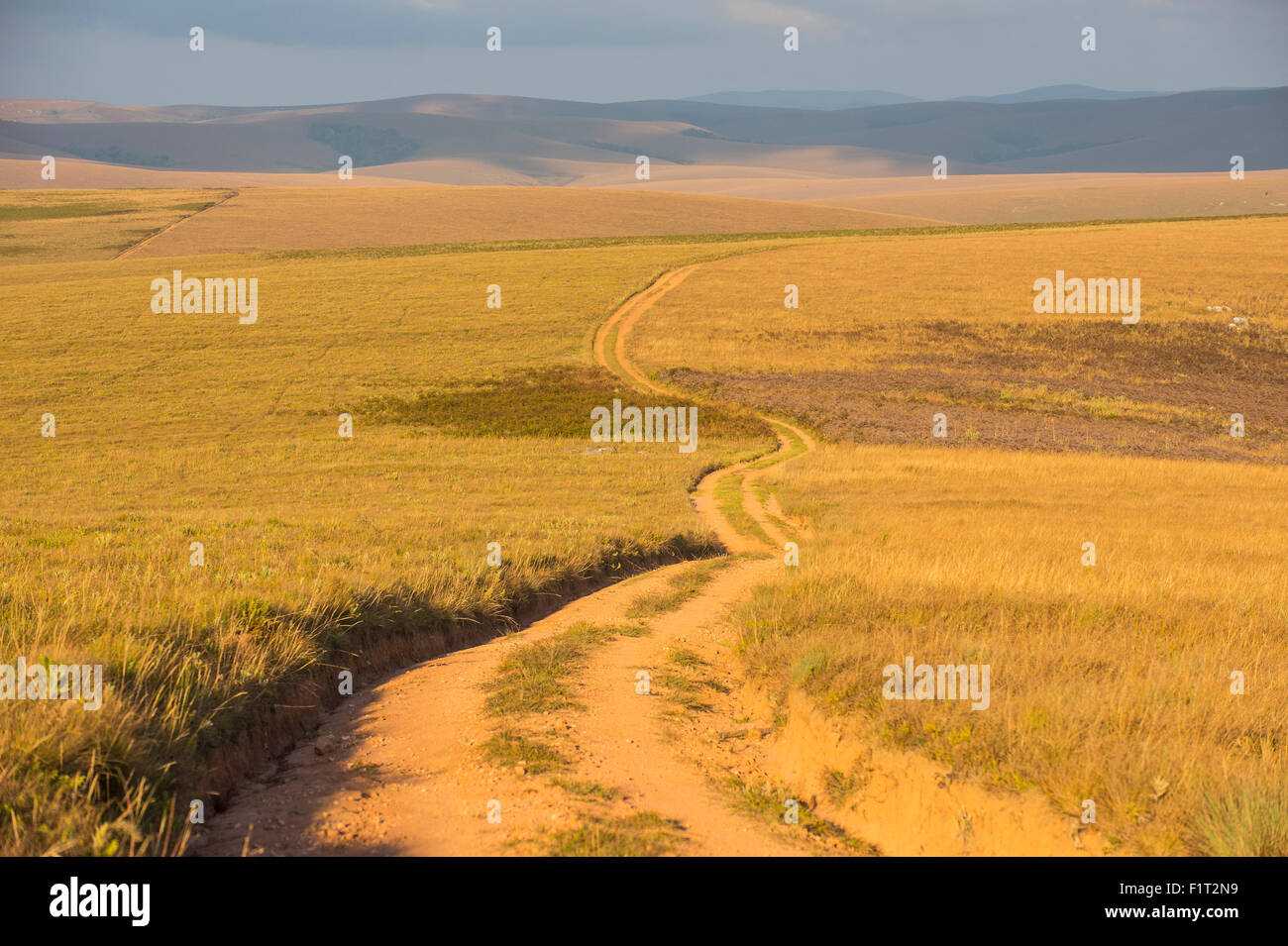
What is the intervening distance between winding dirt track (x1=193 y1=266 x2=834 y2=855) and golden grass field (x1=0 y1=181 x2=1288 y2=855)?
609 millimetres

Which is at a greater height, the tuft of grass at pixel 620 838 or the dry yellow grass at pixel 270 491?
the dry yellow grass at pixel 270 491

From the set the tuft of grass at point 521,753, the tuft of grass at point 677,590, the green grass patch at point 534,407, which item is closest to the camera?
the tuft of grass at point 521,753

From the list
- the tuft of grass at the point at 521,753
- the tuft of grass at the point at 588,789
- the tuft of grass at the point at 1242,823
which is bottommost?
the tuft of grass at the point at 588,789

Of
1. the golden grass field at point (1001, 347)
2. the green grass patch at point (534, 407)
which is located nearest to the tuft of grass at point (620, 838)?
the green grass patch at point (534, 407)

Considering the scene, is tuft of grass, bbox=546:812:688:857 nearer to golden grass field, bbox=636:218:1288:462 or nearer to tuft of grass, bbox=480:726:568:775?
tuft of grass, bbox=480:726:568:775

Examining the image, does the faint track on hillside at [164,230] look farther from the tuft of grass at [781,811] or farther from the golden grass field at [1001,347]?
the tuft of grass at [781,811]

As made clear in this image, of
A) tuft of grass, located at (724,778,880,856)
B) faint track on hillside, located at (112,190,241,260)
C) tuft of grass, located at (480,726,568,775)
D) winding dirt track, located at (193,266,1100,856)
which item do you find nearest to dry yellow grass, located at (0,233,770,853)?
winding dirt track, located at (193,266,1100,856)

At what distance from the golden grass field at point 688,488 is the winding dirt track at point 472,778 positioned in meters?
0.61

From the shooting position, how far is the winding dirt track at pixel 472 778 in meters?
6.41

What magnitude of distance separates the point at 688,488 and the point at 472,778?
1936cm

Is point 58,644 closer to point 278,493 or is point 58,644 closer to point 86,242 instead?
point 278,493

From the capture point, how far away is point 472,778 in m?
7.39

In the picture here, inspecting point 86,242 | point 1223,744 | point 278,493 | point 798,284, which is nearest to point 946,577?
point 1223,744
